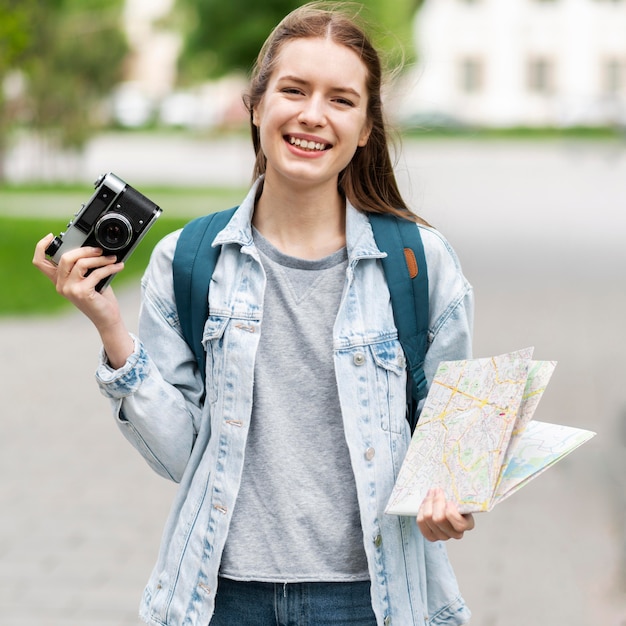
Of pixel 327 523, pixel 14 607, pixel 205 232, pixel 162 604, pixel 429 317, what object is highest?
pixel 205 232

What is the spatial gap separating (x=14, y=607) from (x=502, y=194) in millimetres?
20580

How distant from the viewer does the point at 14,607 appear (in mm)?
4660

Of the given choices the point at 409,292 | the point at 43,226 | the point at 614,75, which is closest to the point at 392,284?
the point at 409,292

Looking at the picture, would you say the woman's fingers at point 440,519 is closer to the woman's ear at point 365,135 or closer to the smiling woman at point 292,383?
the smiling woman at point 292,383

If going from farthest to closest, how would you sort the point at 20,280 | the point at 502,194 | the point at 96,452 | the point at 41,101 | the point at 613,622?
the point at 41,101 → the point at 502,194 → the point at 20,280 → the point at 96,452 → the point at 613,622

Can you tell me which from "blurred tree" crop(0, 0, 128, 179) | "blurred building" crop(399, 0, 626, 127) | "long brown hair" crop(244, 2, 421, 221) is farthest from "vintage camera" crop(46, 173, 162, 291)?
"blurred building" crop(399, 0, 626, 127)

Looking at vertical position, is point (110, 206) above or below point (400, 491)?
above

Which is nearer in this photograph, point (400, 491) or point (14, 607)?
point (400, 491)

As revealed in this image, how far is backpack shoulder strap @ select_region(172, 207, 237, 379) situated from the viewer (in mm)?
2375

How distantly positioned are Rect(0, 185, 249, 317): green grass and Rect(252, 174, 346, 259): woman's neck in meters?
9.31

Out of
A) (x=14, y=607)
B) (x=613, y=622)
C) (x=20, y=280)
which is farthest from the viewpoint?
(x=20, y=280)

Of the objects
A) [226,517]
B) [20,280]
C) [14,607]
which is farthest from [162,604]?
[20,280]

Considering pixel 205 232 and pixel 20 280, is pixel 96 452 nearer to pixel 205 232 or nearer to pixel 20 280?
pixel 205 232

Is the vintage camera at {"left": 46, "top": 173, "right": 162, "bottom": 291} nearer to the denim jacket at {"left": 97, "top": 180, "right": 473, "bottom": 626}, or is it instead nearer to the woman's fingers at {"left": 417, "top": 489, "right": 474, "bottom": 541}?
the denim jacket at {"left": 97, "top": 180, "right": 473, "bottom": 626}
